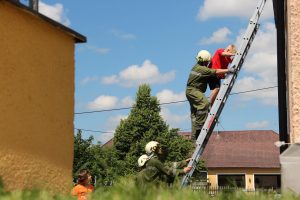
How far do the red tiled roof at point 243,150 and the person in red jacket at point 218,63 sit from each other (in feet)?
129

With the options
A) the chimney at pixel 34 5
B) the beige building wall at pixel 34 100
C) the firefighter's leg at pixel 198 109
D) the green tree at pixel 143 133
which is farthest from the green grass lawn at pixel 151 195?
the green tree at pixel 143 133

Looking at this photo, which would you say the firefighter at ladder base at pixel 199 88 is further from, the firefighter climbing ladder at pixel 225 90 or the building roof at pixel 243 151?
the building roof at pixel 243 151

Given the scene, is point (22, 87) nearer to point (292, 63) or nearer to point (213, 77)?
point (213, 77)

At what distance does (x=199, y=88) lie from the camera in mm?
8367

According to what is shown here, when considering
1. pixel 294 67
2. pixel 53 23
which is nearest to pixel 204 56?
pixel 294 67

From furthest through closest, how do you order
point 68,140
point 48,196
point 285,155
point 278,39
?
point 278,39 → point 68,140 → point 285,155 → point 48,196

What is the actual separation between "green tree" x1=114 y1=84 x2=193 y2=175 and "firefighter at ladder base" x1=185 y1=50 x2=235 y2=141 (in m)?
25.5

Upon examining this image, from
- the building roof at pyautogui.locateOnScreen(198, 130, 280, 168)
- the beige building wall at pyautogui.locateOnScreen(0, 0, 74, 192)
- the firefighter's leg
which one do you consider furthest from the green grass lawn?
the building roof at pyautogui.locateOnScreen(198, 130, 280, 168)

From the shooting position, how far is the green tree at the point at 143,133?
34156mm

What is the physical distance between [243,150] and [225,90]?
46.7m

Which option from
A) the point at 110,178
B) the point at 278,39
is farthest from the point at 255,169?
the point at 110,178

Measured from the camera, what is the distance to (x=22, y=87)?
8188 mm

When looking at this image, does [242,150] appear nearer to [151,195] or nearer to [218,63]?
[218,63]

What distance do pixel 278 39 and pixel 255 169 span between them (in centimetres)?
3472
